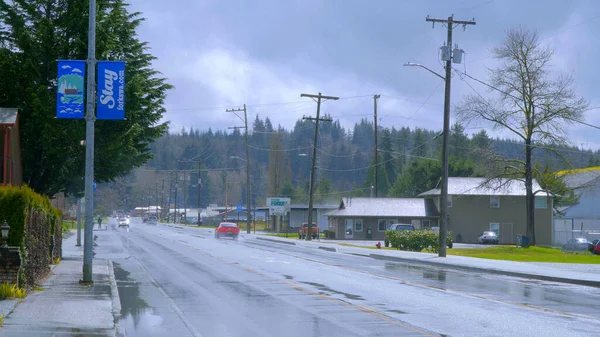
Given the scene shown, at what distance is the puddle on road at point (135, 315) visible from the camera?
43.9 feet

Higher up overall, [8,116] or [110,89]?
[110,89]

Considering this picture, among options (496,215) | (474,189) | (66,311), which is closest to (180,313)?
(66,311)

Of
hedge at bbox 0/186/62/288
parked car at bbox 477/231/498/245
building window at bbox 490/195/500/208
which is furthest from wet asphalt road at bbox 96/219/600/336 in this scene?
building window at bbox 490/195/500/208

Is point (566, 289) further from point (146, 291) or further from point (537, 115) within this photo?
point (537, 115)

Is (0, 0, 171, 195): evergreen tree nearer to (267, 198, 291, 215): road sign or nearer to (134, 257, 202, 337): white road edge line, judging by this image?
(134, 257, 202, 337): white road edge line

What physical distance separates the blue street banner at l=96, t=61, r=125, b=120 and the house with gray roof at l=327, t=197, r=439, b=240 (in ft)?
184

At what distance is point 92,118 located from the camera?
1938cm

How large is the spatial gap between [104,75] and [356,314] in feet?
30.4

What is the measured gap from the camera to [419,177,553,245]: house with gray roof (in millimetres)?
72250

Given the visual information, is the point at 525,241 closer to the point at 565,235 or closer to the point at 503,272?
the point at 565,235

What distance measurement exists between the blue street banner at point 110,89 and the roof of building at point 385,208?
183 feet

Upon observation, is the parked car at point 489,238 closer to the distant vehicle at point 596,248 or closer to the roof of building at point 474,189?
the roof of building at point 474,189

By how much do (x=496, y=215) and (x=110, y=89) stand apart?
58.8 meters

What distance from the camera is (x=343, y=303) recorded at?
17.2m
